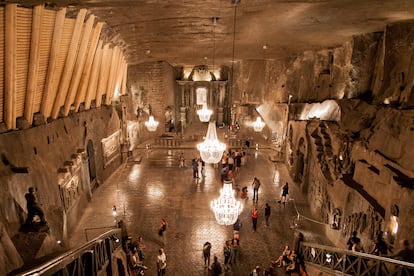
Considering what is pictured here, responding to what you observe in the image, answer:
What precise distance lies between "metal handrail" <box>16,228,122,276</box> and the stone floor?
6.11 ft

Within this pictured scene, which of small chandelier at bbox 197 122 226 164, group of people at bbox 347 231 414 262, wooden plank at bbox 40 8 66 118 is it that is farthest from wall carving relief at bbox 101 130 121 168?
group of people at bbox 347 231 414 262

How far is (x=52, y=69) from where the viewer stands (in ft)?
23.1

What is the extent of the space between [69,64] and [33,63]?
59.5 inches

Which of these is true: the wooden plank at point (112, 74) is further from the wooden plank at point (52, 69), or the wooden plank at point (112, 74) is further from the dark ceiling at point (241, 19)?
the wooden plank at point (52, 69)

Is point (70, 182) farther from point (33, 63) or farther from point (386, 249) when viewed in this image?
point (386, 249)

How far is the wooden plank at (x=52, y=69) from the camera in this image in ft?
21.1

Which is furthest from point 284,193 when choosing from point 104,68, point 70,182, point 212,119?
point 104,68

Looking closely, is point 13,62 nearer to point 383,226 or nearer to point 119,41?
point 119,41

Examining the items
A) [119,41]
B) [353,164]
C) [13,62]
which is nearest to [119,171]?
[119,41]

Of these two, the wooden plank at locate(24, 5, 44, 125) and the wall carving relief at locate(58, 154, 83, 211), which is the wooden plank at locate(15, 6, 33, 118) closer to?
the wooden plank at locate(24, 5, 44, 125)

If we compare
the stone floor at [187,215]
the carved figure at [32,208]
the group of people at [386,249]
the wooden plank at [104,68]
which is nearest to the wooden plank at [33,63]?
the carved figure at [32,208]

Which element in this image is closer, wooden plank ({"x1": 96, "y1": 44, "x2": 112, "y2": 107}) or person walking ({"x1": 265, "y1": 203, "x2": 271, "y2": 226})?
person walking ({"x1": 265, "y1": 203, "x2": 271, "y2": 226})

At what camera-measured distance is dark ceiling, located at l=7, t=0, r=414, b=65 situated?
677 centimetres

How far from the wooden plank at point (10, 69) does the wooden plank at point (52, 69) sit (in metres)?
1.17
